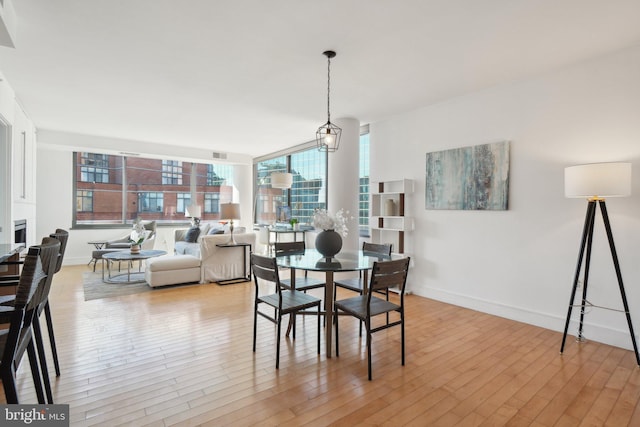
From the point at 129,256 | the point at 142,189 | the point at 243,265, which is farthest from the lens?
the point at 142,189

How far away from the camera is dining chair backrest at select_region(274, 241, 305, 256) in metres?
3.61

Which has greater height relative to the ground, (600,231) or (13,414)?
(600,231)

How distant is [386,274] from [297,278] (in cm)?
→ 133

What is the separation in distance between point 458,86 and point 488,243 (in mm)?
1915

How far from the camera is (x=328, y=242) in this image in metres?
3.09

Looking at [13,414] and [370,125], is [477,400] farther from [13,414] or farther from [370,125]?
[370,125]

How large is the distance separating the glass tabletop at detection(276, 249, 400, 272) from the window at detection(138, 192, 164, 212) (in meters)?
6.36

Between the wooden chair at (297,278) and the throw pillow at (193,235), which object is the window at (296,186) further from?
the wooden chair at (297,278)

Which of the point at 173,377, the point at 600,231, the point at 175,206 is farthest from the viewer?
the point at 175,206

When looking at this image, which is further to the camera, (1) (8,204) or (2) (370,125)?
(2) (370,125)

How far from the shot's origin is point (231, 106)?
15.3 ft

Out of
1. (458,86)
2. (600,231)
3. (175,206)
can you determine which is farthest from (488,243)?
(175,206)

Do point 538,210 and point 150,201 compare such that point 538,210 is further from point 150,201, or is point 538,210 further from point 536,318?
point 150,201

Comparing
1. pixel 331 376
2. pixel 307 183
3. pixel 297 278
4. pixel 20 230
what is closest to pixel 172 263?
pixel 20 230
